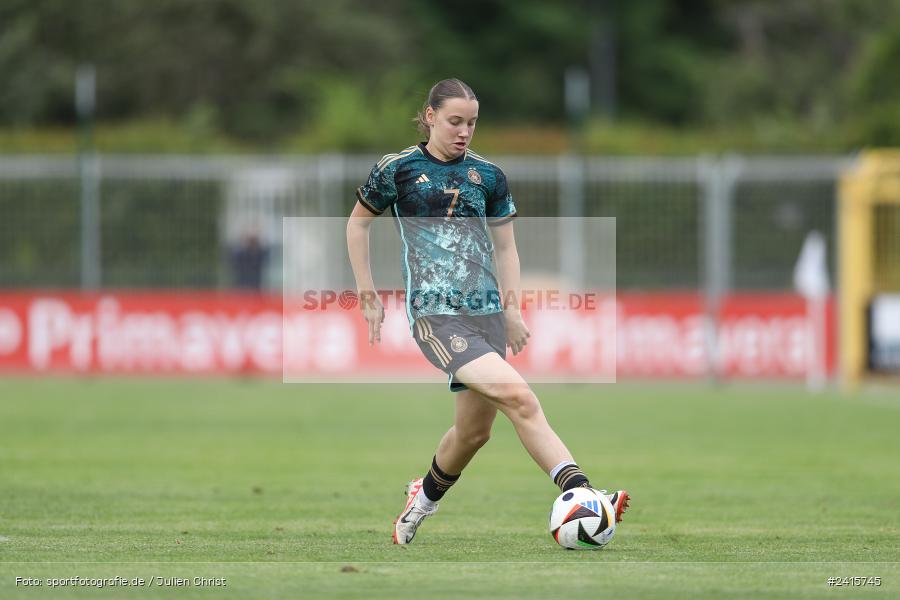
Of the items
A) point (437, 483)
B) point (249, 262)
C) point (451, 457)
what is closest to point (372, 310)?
point (451, 457)

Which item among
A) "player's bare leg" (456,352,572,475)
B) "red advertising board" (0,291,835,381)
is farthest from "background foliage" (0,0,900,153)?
"player's bare leg" (456,352,572,475)

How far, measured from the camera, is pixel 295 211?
979 inches

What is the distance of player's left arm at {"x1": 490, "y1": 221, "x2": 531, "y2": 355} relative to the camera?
26.3 ft

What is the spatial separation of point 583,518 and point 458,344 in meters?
0.96

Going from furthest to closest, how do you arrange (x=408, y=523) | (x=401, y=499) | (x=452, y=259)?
(x=401, y=499), (x=408, y=523), (x=452, y=259)

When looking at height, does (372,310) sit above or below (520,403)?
above

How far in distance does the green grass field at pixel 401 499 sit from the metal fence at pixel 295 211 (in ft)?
16.3

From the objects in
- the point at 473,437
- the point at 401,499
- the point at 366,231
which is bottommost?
the point at 401,499

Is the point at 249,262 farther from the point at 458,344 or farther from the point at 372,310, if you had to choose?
the point at 458,344

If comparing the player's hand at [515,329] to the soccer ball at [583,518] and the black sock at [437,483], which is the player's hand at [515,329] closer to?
the black sock at [437,483]

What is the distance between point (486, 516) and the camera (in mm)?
9352

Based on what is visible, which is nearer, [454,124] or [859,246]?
[454,124]

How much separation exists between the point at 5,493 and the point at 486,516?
3027 mm

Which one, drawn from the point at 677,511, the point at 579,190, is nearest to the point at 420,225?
the point at 677,511
